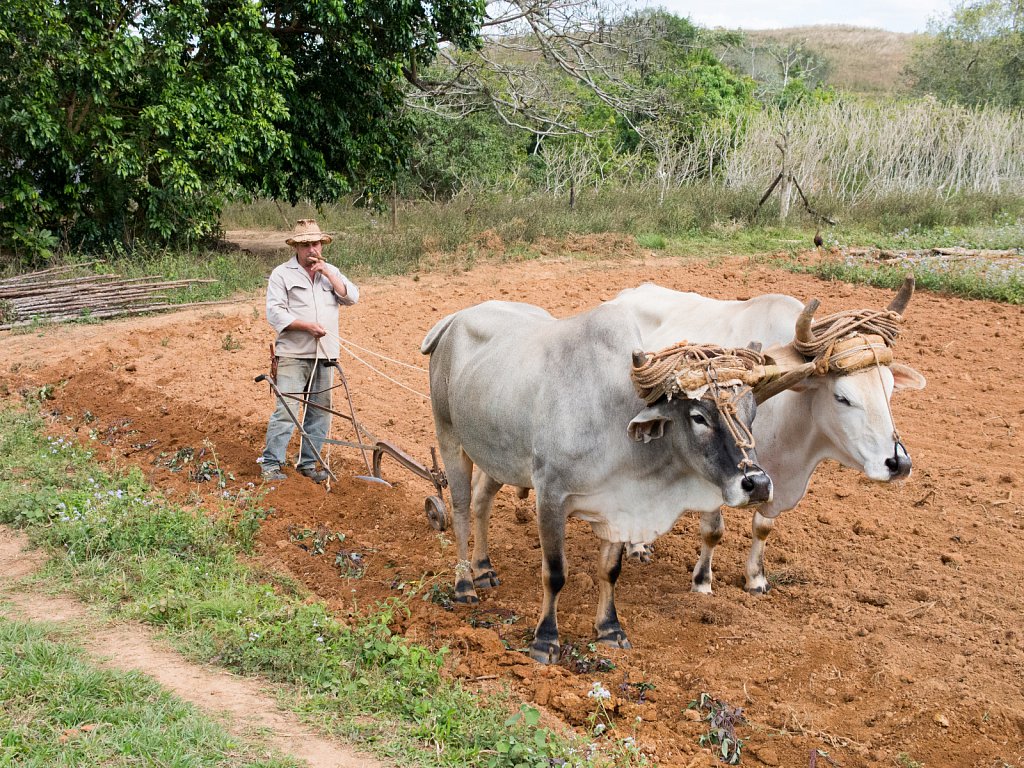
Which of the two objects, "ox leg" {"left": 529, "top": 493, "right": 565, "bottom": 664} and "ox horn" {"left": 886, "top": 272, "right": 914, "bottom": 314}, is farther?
"ox horn" {"left": 886, "top": 272, "right": 914, "bottom": 314}

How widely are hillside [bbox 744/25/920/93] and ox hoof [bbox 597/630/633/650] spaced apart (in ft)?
169

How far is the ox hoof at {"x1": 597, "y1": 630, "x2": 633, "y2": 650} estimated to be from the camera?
15.8ft

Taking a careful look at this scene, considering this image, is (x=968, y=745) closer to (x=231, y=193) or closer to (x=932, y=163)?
(x=231, y=193)

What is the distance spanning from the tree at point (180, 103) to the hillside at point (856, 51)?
4227 centimetres

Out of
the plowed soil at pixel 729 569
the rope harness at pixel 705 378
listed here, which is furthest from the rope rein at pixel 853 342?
the plowed soil at pixel 729 569

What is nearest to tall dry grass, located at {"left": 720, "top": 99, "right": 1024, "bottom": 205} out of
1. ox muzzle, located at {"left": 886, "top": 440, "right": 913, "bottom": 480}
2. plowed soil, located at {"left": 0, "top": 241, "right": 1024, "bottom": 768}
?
plowed soil, located at {"left": 0, "top": 241, "right": 1024, "bottom": 768}

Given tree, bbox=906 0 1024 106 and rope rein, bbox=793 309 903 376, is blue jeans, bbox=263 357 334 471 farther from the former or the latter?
tree, bbox=906 0 1024 106

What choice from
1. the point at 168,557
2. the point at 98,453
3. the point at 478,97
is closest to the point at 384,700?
the point at 168,557

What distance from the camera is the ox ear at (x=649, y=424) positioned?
4.26 m

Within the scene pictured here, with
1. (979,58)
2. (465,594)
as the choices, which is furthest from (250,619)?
(979,58)

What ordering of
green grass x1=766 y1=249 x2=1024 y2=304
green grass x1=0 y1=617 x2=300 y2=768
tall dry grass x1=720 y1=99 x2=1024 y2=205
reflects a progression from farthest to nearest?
tall dry grass x1=720 y1=99 x2=1024 y2=205 → green grass x1=766 y1=249 x2=1024 y2=304 → green grass x1=0 y1=617 x2=300 y2=768

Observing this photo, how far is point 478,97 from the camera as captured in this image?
19.2 meters

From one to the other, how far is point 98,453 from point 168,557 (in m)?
2.44

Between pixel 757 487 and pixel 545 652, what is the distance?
4.58 ft
